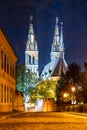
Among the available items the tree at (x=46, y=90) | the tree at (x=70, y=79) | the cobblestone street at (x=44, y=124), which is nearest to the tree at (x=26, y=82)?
the tree at (x=46, y=90)

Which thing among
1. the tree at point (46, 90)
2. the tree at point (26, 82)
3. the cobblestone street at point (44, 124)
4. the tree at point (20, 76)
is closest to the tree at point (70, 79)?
the tree at point (20, 76)

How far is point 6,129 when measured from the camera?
61.5 ft

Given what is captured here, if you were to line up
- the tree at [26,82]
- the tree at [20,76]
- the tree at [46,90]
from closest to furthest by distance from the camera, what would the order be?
the tree at [20,76], the tree at [26,82], the tree at [46,90]

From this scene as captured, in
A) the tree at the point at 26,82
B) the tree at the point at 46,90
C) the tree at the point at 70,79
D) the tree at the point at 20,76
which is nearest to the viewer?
the tree at the point at 70,79

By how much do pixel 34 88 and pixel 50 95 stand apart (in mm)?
5785

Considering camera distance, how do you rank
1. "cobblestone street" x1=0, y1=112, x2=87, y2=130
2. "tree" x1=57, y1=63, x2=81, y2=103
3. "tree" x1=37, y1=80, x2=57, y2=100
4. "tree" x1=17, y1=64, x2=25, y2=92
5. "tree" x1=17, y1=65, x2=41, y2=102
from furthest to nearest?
"tree" x1=37, y1=80, x2=57, y2=100 → "tree" x1=17, y1=65, x2=41, y2=102 → "tree" x1=17, y1=64, x2=25, y2=92 → "tree" x1=57, y1=63, x2=81, y2=103 → "cobblestone street" x1=0, y1=112, x2=87, y2=130

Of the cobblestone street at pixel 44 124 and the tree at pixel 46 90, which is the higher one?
the tree at pixel 46 90

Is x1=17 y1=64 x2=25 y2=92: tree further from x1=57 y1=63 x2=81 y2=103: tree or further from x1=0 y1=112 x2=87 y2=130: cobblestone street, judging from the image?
x1=0 y1=112 x2=87 y2=130: cobblestone street

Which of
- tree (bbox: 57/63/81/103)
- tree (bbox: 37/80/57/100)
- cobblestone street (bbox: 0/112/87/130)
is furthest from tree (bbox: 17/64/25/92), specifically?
cobblestone street (bbox: 0/112/87/130)

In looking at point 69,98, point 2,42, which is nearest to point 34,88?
point 69,98

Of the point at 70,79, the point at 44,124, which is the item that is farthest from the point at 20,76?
the point at 44,124

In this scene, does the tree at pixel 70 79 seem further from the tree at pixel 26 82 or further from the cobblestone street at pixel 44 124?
the cobblestone street at pixel 44 124

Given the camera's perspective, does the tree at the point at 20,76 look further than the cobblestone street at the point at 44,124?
Yes

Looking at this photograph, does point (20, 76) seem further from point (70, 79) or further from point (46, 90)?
point (70, 79)
